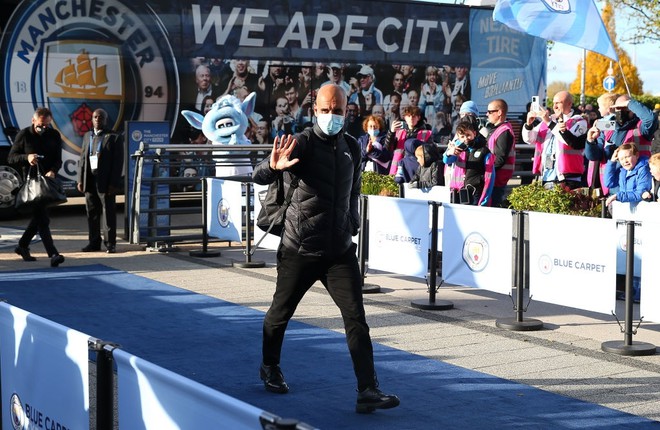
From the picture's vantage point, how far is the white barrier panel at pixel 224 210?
46.0ft

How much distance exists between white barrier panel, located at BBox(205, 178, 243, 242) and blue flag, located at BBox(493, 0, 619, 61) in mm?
4119

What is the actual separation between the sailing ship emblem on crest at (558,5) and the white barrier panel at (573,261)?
3.99 meters

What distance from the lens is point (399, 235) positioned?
11102 mm

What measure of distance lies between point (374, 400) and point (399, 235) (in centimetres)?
447

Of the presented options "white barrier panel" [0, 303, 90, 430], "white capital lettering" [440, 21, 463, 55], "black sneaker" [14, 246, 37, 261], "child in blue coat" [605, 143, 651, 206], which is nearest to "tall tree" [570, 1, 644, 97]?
"white capital lettering" [440, 21, 463, 55]

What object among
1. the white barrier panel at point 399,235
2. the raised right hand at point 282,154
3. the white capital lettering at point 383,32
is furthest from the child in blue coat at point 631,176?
the white capital lettering at point 383,32

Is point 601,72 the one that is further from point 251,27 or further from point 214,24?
point 214,24

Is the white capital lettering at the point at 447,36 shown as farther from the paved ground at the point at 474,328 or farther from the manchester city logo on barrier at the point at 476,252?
the manchester city logo on barrier at the point at 476,252

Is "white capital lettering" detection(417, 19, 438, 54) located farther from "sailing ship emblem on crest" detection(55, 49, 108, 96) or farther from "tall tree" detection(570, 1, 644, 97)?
"tall tree" detection(570, 1, 644, 97)

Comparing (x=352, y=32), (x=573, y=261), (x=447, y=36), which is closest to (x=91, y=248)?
(x=573, y=261)

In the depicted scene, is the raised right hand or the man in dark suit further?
the man in dark suit

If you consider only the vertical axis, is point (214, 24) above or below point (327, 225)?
above

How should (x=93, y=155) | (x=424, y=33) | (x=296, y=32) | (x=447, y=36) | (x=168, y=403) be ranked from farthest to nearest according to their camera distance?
(x=447, y=36) < (x=424, y=33) < (x=296, y=32) < (x=93, y=155) < (x=168, y=403)

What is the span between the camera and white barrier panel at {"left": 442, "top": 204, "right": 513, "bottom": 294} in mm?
9688
